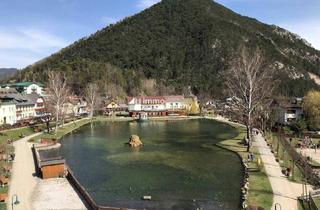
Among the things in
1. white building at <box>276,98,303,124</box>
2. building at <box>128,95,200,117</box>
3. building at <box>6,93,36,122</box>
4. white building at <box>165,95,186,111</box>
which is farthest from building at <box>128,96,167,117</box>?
white building at <box>276,98,303,124</box>

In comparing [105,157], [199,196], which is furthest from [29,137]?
[199,196]

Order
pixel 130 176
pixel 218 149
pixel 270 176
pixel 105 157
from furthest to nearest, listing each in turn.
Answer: pixel 218 149
pixel 105 157
pixel 130 176
pixel 270 176

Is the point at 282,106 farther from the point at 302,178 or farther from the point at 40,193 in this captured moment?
the point at 40,193

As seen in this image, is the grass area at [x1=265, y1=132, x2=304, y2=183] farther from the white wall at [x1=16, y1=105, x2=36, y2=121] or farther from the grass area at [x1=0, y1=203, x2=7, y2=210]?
the white wall at [x1=16, y1=105, x2=36, y2=121]

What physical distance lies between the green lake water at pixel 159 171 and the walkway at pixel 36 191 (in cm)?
253

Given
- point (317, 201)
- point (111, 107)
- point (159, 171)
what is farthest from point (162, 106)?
point (317, 201)

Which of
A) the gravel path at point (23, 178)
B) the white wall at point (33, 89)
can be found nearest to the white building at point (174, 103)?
the white wall at point (33, 89)

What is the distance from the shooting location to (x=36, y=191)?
123 ft

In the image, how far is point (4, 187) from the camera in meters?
38.7

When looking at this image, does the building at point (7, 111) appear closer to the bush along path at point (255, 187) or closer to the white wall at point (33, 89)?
the white wall at point (33, 89)

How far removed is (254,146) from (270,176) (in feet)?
65.0

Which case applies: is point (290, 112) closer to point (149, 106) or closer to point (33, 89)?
point (149, 106)

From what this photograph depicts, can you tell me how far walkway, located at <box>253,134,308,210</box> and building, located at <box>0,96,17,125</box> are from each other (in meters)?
68.8

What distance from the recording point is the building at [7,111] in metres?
95.8
